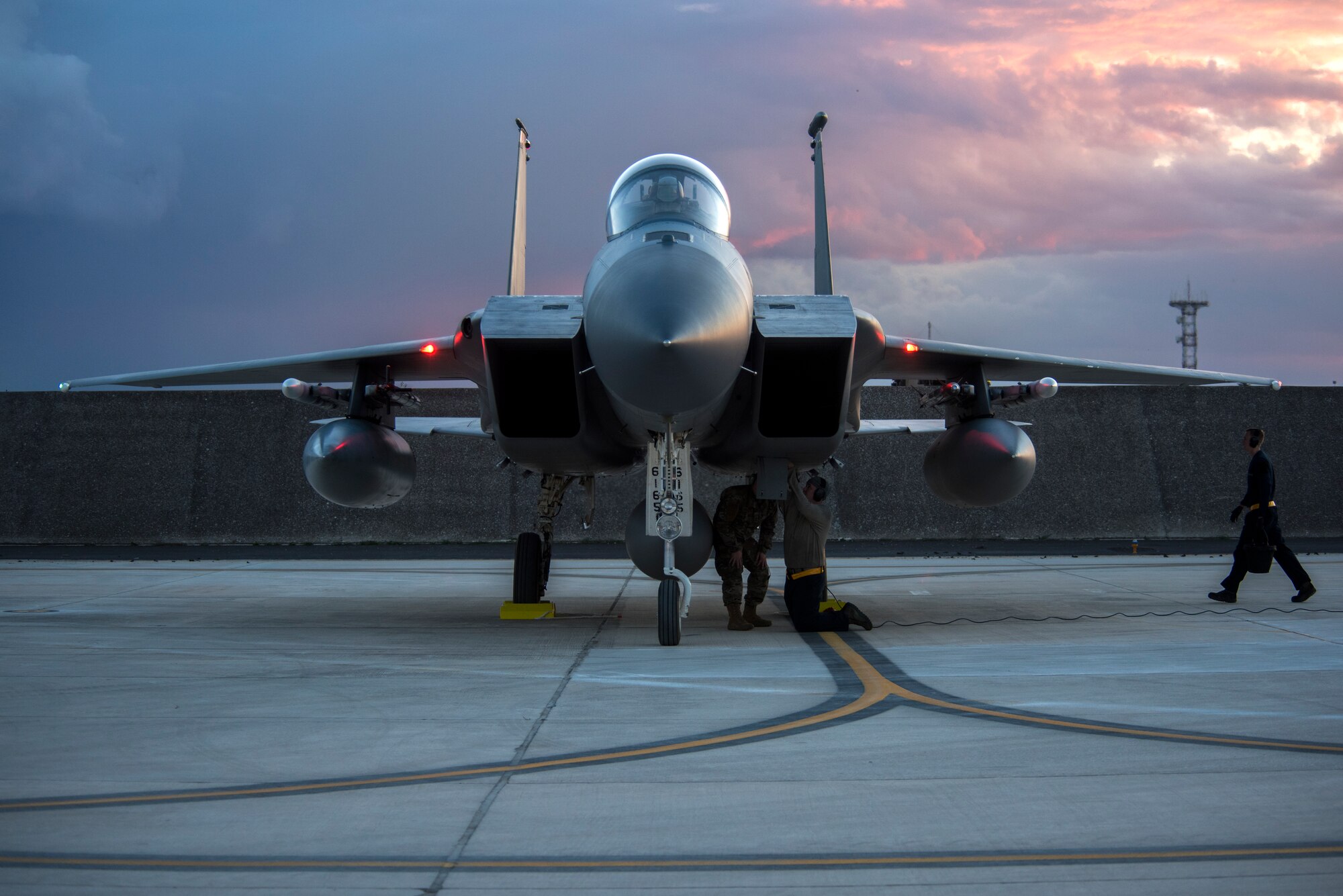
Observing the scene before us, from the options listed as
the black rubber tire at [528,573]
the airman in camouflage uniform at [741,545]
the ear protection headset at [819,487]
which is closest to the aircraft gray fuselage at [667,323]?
the ear protection headset at [819,487]

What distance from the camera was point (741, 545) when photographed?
9.34 meters

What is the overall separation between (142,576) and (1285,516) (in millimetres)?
21369

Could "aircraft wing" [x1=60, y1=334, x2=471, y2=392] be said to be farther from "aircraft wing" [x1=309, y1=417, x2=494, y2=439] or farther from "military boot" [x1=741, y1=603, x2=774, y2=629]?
"military boot" [x1=741, y1=603, x2=774, y2=629]

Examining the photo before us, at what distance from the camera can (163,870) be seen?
302 centimetres

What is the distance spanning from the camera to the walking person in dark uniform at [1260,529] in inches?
415

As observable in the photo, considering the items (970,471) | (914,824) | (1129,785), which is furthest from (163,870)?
(970,471)

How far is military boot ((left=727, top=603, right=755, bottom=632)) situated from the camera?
9.19 metres

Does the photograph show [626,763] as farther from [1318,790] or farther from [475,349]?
[475,349]

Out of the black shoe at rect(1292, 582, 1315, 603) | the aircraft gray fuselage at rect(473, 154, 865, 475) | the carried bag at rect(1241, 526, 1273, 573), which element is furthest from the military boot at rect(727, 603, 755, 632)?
the black shoe at rect(1292, 582, 1315, 603)

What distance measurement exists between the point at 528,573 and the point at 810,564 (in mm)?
3119

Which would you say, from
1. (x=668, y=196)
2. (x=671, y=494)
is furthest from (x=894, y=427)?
(x=671, y=494)

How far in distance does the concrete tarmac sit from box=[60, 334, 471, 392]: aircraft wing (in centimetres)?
283

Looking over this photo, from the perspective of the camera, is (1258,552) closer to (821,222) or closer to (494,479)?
(821,222)

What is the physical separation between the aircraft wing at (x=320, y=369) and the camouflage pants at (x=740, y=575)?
3.40 metres
